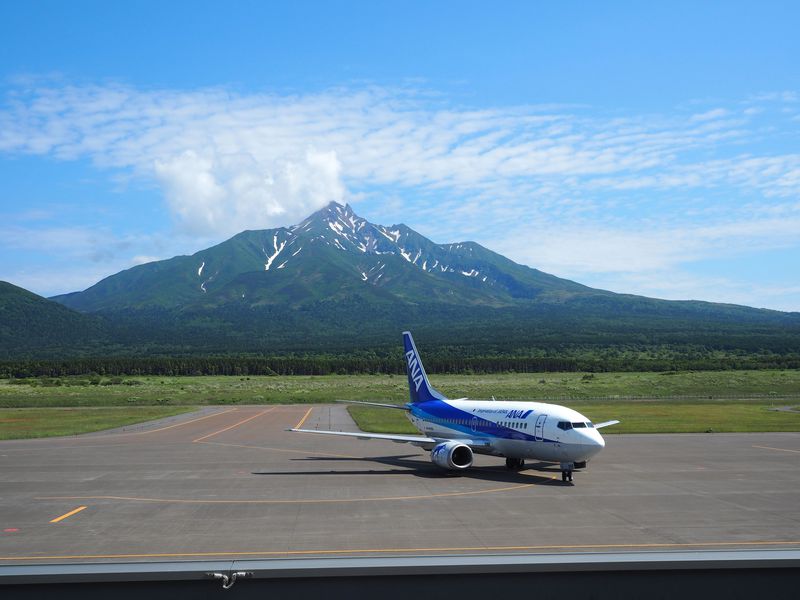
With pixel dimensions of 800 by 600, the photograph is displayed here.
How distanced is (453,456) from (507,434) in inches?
133

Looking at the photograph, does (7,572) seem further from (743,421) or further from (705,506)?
(743,421)

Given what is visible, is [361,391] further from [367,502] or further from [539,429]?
[367,502]

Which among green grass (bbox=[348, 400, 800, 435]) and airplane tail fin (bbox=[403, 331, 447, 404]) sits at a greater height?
airplane tail fin (bbox=[403, 331, 447, 404])

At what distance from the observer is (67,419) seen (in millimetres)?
77000

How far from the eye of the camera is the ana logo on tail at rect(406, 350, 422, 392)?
51688 millimetres

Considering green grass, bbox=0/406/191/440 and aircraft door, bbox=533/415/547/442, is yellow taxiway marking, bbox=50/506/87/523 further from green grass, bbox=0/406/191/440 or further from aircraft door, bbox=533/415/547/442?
green grass, bbox=0/406/191/440

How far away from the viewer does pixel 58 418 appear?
7819 centimetres

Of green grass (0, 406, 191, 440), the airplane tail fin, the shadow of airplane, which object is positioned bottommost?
green grass (0, 406, 191, 440)

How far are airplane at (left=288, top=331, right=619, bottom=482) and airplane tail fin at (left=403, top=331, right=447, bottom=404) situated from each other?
181 centimetres

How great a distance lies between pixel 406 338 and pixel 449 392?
6014cm

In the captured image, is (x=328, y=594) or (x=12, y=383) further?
(x=12, y=383)

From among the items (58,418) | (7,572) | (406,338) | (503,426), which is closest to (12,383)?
(58,418)

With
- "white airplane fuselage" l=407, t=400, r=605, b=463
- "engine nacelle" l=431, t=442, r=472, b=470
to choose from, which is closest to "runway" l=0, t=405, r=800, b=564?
"engine nacelle" l=431, t=442, r=472, b=470

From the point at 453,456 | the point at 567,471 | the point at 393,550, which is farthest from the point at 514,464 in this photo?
the point at 393,550
